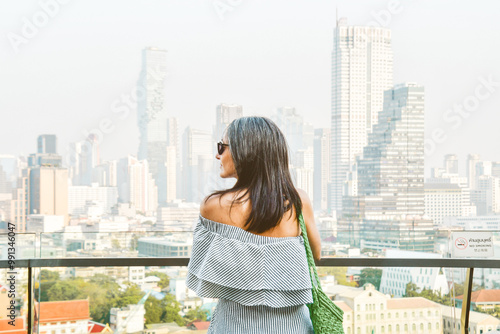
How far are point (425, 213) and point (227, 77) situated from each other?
47.3 ft

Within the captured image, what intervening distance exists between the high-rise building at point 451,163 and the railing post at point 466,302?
98.2ft

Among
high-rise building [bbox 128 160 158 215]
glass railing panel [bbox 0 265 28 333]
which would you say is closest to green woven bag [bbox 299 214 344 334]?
glass railing panel [bbox 0 265 28 333]

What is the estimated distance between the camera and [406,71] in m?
32.2

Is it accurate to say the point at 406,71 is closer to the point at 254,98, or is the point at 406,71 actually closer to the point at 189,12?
the point at 254,98

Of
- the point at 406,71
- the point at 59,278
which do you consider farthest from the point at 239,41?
the point at 59,278

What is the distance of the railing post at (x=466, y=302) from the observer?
200 cm

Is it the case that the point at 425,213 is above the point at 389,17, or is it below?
below

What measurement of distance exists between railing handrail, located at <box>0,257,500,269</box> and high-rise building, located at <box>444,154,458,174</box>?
98.6 feet

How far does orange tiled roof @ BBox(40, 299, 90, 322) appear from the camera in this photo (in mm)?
1958

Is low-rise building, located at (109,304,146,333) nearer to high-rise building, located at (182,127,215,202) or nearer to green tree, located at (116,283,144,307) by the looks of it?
green tree, located at (116,283,144,307)

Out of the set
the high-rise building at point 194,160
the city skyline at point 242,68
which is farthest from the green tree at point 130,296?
the city skyline at point 242,68

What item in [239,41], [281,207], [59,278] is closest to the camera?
[281,207]

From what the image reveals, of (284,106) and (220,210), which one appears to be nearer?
(220,210)

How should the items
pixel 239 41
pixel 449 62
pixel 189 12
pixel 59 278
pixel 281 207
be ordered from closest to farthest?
pixel 281 207
pixel 59 278
pixel 189 12
pixel 239 41
pixel 449 62
